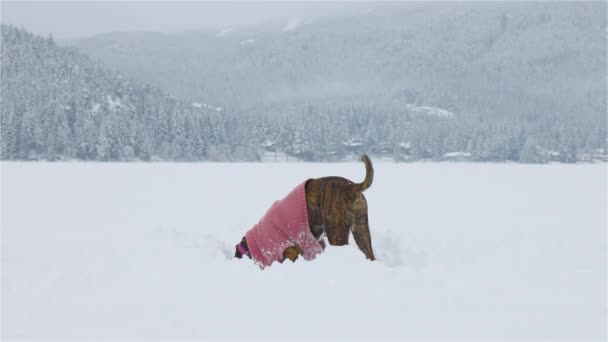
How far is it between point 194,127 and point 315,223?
3715 inches

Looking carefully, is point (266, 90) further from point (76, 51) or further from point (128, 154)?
point (128, 154)

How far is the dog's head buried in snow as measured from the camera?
6.72m

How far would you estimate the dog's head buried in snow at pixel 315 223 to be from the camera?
22.0 feet

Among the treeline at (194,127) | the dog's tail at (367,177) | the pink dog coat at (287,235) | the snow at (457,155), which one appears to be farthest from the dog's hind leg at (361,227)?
the snow at (457,155)

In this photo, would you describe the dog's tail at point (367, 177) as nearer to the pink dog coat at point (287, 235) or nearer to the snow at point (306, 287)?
the pink dog coat at point (287, 235)

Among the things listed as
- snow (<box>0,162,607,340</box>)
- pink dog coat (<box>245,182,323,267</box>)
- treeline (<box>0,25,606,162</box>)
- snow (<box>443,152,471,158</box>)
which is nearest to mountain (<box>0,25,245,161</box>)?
treeline (<box>0,25,606,162</box>)

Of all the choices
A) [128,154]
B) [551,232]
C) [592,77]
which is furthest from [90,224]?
[592,77]

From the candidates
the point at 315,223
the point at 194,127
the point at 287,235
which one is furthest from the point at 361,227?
the point at 194,127

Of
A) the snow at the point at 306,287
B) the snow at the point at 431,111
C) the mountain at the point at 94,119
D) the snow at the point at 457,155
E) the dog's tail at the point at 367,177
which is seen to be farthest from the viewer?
the snow at the point at 431,111

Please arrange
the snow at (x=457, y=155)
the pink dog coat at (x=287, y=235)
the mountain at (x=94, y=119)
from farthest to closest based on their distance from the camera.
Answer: the snow at (x=457, y=155) < the mountain at (x=94, y=119) < the pink dog coat at (x=287, y=235)

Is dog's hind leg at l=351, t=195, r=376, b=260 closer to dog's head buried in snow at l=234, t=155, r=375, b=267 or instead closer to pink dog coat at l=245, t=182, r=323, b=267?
dog's head buried in snow at l=234, t=155, r=375, b=267

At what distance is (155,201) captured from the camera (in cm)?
1634

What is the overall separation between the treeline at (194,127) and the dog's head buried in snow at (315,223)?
87.5m

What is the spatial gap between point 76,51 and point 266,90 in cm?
6049
